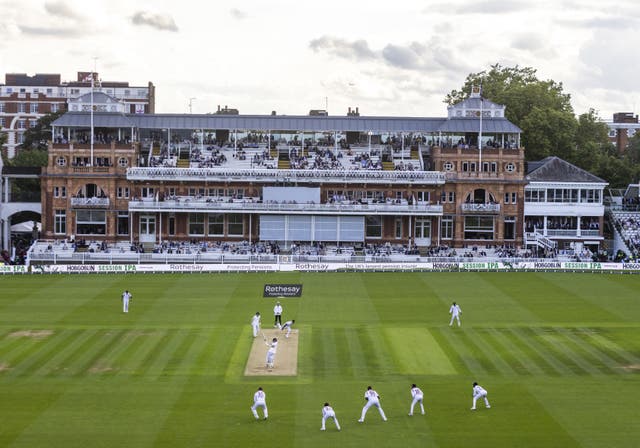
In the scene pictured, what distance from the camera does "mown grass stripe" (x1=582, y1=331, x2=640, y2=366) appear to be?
43.9m

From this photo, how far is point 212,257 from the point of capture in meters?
77.2

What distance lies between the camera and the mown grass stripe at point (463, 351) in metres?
41.9

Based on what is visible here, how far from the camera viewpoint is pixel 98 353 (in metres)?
44.7

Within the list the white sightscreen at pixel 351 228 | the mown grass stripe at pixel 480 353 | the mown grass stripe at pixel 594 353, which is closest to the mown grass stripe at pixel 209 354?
the mown grass stripe at pixel 480 353

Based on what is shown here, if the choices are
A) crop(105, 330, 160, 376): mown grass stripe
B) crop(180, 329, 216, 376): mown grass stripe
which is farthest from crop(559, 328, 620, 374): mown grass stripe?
crop(105, 330, 160, 376): mown grass stripe

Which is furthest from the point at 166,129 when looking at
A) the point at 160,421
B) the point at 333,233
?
the point at 160,421

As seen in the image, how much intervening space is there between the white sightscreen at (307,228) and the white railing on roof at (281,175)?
3542 mm

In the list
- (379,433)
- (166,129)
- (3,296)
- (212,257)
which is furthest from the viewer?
(166,129)

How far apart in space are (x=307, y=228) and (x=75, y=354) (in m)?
43.2

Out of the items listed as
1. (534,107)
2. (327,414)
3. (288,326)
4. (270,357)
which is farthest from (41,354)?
(534,107)

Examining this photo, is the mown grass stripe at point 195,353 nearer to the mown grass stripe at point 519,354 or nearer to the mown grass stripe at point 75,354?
the mown grass stripe at point 75,354

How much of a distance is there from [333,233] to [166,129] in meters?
19.2

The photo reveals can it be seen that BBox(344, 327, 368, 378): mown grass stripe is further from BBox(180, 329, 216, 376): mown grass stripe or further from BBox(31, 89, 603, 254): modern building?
BBox(31, 89, 603, 254): modern building

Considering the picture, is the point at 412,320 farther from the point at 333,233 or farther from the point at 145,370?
the point at 333,233
